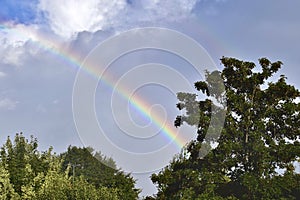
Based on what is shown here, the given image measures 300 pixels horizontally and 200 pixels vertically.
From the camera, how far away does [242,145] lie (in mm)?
28953

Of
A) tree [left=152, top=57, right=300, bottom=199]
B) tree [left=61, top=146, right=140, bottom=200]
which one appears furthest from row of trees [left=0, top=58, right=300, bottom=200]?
tree [left=61, top=146, right=140, bottom=200]

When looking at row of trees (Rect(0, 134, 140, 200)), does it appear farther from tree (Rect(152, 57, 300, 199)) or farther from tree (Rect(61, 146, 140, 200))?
tree (Rect(61, 146, 140, 200))

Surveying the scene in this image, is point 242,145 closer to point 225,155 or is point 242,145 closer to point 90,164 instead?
point 225,155

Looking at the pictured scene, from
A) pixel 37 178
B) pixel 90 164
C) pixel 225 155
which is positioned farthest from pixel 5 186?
pixel 90 164

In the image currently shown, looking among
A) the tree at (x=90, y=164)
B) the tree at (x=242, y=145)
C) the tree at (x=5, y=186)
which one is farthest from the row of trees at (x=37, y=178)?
the tree at (x=90, y=164)

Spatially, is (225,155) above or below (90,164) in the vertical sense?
below

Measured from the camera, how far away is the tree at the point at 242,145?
28203mm

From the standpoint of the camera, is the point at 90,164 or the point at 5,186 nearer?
the point at 5,186

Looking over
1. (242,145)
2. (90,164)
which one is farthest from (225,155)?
(90,164)

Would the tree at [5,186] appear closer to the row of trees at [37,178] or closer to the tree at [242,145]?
the row of trees at [37,178]

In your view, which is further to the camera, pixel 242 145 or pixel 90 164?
pixel 90 164

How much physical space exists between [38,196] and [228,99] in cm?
1278

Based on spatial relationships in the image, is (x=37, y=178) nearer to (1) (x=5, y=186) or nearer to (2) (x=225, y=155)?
(1) (x=5, y=186)

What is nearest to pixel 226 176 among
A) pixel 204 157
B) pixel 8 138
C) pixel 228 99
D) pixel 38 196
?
pixel 204 157
